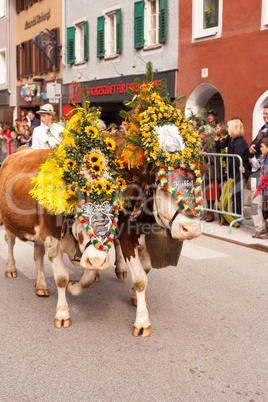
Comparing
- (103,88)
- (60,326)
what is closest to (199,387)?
(60,326)

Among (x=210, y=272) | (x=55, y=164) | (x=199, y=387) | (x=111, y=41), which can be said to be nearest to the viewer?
(x=199, y=387)

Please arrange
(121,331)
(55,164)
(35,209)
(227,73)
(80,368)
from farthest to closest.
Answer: (227,73)
(35,209)
(121,331)
(55,164)
(80,368)

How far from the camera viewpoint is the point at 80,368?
12.3 feet

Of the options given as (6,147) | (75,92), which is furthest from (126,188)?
(75,92)

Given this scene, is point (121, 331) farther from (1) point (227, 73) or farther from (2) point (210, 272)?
(1) point (227, 73)

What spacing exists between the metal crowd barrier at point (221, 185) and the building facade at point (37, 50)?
12253 millimetres

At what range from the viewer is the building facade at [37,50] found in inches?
886

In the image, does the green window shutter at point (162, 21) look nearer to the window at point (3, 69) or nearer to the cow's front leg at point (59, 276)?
the cow's front leg at point (59, 276)

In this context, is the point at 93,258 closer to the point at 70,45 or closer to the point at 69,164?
the point at 69,164

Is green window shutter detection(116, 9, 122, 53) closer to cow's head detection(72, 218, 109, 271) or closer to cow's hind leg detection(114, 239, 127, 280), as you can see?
cow's hind leg detection(114, 239, 127, 280)

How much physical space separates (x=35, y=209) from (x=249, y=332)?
2276mm

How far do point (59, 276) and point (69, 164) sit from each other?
120 cm

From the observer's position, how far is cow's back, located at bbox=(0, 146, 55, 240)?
4.96 meters

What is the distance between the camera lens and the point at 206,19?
14.3 meters
